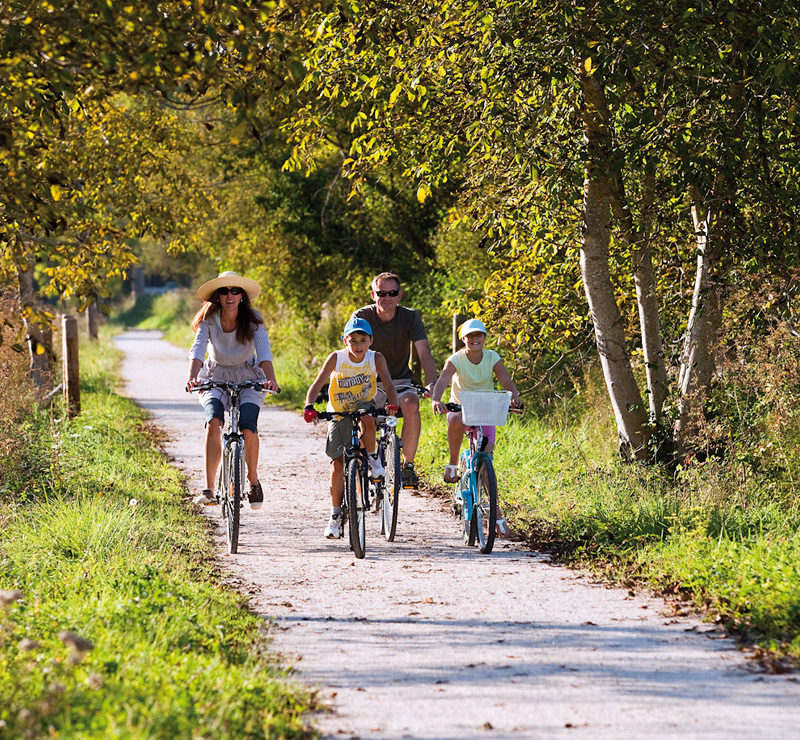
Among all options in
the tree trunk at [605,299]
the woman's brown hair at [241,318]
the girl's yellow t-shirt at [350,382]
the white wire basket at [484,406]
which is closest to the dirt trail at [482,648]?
the white wire basket at [484,406]

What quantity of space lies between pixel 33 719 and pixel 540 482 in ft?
21.1

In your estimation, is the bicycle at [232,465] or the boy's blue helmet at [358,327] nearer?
the bicycle at [232,465]

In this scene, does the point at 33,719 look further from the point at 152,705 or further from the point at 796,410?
the point at 796,410

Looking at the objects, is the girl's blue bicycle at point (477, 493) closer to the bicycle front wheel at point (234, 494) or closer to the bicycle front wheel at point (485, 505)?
the bicycle front wheel at point (485, 505)

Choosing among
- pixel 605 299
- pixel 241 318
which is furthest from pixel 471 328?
pixel 605 299

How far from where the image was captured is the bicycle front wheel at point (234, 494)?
25.5 ft

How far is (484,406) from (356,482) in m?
1.13

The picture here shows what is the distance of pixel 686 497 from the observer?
8281mm

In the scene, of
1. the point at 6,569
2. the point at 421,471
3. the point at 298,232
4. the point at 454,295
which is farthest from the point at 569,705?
the point at 298,232

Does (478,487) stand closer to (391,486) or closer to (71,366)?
(391,486)

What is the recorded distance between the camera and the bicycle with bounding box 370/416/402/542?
8.18 metres

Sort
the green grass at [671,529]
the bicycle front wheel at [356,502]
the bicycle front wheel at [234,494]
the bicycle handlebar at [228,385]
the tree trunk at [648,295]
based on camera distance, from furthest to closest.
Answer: the tree trunk at [648,295] < the bicycle handlebar at [228,385] < the bicycle front wheel at [234,494] < the bicycle front wheel at [356,502] < the green grass at [671,529]

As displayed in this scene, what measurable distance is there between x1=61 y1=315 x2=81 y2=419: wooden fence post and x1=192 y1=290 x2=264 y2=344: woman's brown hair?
6.96 m

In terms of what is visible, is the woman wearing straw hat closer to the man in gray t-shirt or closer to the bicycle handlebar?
the bicycle handlebar
